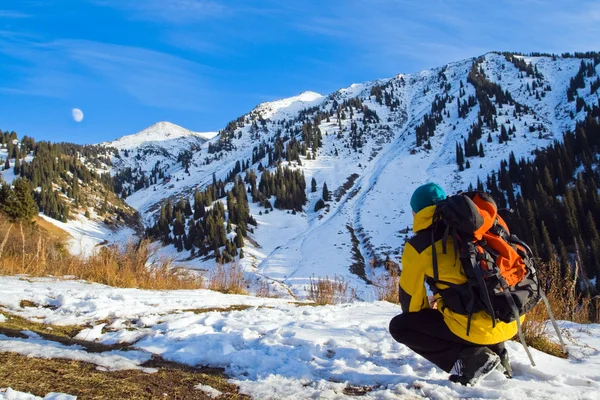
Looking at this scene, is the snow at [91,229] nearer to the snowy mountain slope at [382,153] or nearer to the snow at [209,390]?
the snowy mountain slope at [382,153]

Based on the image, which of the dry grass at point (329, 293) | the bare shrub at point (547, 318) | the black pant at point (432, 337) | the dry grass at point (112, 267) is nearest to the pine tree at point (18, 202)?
the dry grass at point (112, 267)

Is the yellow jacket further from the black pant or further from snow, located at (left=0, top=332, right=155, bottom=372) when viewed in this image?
snow, located at (left=0, top=332, right=155, bottom=372)

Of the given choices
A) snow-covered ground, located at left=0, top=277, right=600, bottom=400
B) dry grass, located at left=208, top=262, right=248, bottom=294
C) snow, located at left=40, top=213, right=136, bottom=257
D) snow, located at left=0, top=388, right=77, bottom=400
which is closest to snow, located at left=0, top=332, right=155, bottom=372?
snow-covered ground, located at left=0, top=277, right=600, bottom=400

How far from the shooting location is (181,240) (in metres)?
55.8

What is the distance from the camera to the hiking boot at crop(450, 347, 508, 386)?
278 cm

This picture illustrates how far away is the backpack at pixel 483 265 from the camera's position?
2.52 meters

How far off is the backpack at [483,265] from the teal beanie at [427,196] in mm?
246

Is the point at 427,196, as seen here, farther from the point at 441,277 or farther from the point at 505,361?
the point at 505,361

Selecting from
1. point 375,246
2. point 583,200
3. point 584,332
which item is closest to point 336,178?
point 375,246

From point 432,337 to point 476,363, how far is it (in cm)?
36

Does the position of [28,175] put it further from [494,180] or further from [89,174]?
[494,180]

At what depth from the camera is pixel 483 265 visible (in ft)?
8.33

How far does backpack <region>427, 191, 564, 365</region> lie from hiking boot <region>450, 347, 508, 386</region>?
0.97 ft

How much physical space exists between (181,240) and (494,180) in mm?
55612
